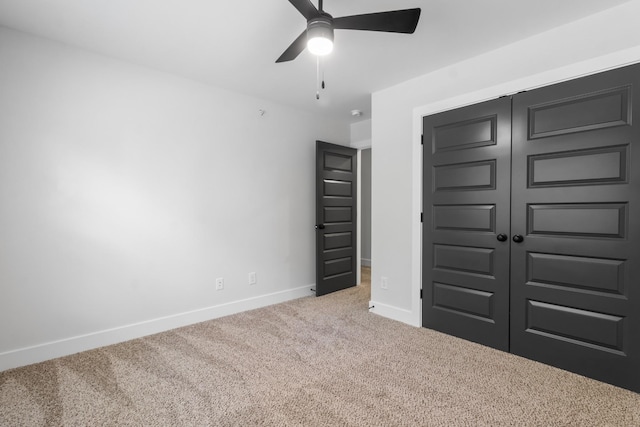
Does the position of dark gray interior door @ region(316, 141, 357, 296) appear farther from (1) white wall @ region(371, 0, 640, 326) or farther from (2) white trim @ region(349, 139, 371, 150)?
(1) white wall @ region(371, 0, 640, 326)

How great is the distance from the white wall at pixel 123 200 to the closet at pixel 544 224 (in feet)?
6.43

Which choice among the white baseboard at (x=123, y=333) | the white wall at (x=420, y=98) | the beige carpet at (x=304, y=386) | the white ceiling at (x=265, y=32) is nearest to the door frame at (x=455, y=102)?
the white wall at (x=420, y=98)

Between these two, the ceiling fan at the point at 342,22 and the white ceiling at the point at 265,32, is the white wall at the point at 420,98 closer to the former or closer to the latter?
the white ceiling at the point at 265,32

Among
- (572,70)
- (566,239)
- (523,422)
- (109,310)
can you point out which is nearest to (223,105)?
(109,310)

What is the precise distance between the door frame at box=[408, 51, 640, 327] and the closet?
0.06 meters

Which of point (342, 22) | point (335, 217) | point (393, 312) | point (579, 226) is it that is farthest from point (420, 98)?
point (393, 312)

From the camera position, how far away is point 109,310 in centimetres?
275

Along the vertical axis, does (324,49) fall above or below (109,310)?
above

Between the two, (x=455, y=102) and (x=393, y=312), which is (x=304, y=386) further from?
(x=455, y=102)

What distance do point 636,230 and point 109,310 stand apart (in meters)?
3.99

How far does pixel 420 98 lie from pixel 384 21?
1.57m

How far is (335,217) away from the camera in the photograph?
4336 mm

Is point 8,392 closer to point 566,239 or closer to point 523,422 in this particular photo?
point 523,422

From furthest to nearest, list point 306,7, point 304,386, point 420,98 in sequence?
point 420,98 → point 304,386 → point 306,7
